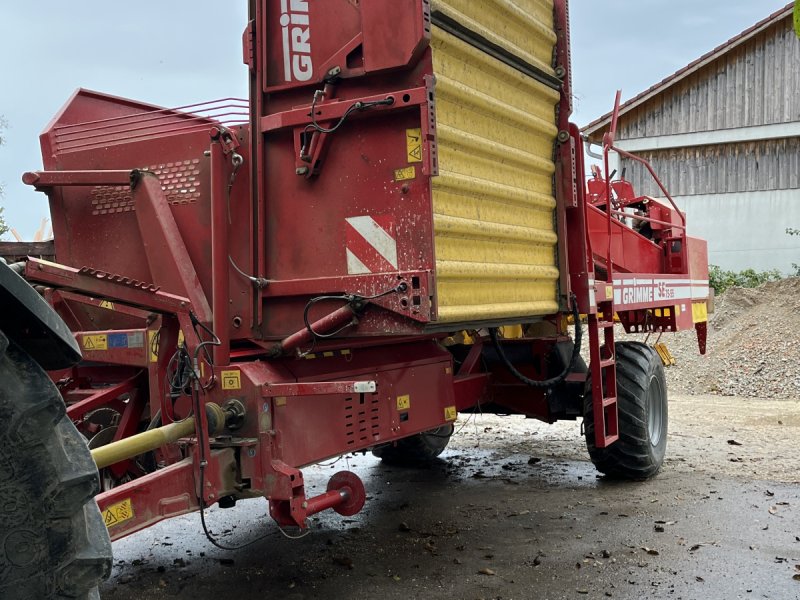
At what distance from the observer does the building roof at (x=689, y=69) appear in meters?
19.0

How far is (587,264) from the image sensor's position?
5664 millimetres

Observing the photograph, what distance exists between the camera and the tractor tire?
7.71m

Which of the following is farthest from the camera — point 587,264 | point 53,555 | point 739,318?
point 739,318

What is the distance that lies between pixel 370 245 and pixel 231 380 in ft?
3.02

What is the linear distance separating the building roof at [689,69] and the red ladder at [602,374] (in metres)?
13.4

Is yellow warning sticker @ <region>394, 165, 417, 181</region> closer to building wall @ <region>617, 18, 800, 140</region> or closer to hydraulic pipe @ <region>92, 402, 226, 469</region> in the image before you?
hydraulic pipe @ <region>92, 402, 226, 469</region>

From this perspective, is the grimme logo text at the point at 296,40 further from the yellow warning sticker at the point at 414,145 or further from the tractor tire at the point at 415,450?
the tractor tire at the point at 415,450

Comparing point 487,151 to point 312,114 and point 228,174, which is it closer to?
point 312,114

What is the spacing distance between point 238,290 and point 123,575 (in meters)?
1.81

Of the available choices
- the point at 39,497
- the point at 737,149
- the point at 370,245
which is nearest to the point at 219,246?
the point at 370,245

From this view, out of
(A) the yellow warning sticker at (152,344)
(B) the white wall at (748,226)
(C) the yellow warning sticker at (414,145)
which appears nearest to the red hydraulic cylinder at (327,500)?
(A) the yellow warning sticker at (152,344)

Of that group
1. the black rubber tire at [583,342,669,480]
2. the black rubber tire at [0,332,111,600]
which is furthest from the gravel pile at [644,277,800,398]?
the black rubber tire at [0,332,111,600]

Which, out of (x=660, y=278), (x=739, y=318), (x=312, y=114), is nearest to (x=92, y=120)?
(x=312, y=114)

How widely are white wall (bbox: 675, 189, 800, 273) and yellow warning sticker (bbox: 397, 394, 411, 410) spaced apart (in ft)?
49.3
